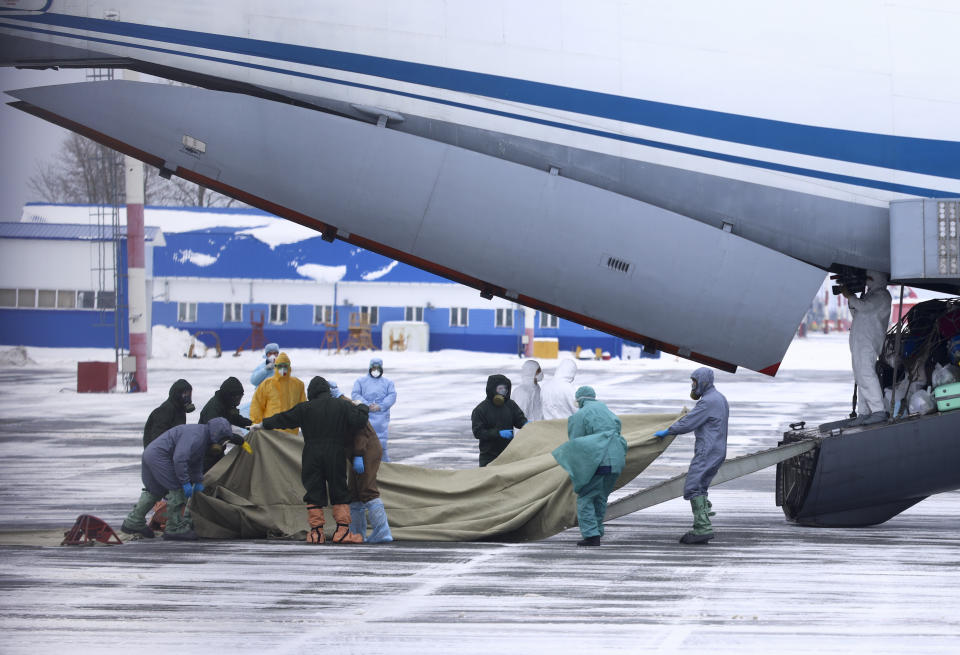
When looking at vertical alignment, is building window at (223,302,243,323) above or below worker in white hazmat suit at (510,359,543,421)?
above

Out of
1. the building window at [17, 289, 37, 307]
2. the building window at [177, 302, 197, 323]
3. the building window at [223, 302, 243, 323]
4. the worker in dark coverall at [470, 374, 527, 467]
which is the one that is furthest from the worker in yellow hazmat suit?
the building window at [177, 302, 197, 323]

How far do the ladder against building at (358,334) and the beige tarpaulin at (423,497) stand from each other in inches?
1831

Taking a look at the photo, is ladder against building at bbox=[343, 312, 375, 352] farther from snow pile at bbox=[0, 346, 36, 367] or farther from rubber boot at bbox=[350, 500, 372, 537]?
rubber boot at bbox=[350, 500, 372, 537]

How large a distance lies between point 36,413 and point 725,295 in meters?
21.8

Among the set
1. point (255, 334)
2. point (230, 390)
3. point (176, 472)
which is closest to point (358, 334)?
point (255, 334)

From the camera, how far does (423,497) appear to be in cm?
1298

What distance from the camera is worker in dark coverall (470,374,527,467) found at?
14.4m

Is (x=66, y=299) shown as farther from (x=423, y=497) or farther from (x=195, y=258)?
(x=423, y=497)

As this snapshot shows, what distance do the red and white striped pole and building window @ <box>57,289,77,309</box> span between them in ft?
76.3

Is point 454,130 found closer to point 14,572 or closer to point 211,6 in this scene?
point 211,6

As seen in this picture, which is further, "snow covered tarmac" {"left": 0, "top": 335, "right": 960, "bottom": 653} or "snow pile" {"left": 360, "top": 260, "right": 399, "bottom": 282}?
"snow pile" {"left": 360, "top": 260, "right": 399, "bottom": 282}

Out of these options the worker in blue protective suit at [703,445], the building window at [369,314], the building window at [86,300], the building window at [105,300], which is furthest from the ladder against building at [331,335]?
the worker in blue protective suit at [703,445]

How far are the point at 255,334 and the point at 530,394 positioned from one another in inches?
1841

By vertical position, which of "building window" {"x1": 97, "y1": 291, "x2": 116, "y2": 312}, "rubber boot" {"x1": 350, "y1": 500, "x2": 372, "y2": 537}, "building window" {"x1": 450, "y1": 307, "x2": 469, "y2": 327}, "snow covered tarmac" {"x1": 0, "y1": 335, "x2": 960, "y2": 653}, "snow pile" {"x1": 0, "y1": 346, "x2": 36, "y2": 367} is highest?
"building window" {"x1": 97, "y1": 291, "x2": 116, "y2": 312}
